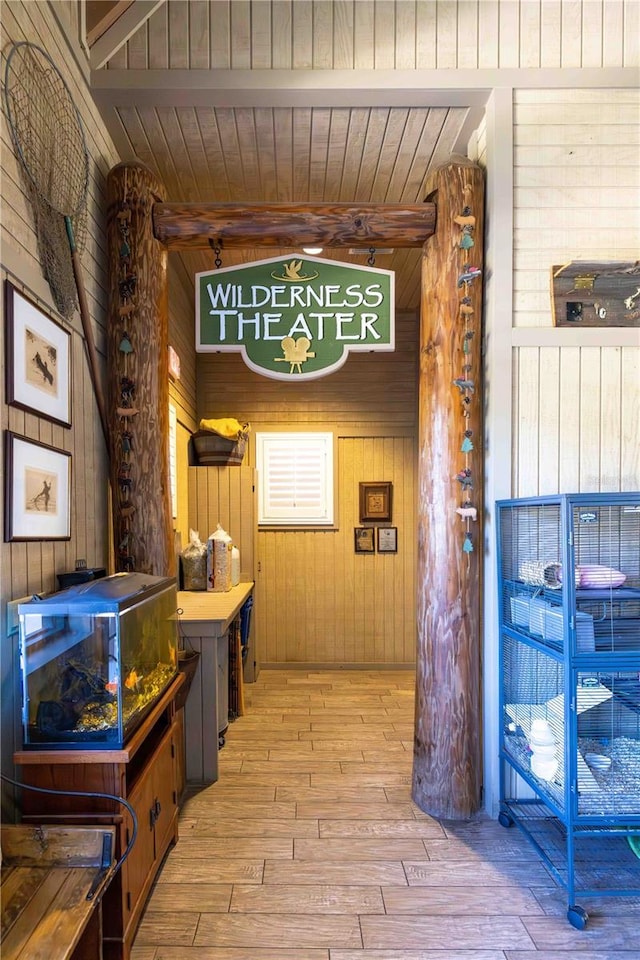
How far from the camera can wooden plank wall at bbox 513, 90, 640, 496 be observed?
261 cm

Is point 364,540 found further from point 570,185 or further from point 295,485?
point 570,185

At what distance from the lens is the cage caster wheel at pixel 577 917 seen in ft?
6.18

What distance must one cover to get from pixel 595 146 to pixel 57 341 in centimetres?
270

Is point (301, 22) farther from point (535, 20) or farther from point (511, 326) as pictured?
point (511, 326)

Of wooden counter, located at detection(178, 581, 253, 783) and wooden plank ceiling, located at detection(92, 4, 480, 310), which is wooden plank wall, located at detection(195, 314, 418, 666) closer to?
wooden plank ceiling, located at detection(92, 4, 480, 310)

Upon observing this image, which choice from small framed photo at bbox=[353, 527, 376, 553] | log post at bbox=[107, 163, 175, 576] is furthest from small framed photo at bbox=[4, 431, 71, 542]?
small framed photo at bbox=[353, 527, 376, 553]

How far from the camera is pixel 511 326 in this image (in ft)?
8.55

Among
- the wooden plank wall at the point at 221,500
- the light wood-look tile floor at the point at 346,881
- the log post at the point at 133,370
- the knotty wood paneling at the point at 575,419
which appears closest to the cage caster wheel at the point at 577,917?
the light wood-look tile floor at the point at 346,881

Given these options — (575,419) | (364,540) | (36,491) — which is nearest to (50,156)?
(36,491)

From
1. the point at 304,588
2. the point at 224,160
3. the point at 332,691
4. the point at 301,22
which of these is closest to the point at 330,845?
the point at 332,691

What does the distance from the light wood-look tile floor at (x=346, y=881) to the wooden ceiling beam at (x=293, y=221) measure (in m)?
2.84

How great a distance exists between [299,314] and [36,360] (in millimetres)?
1190

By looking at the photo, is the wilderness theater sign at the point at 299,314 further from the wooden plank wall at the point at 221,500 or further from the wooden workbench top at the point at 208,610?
the wooden plank wall at the point at 221,500

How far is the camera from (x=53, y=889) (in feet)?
4.60
